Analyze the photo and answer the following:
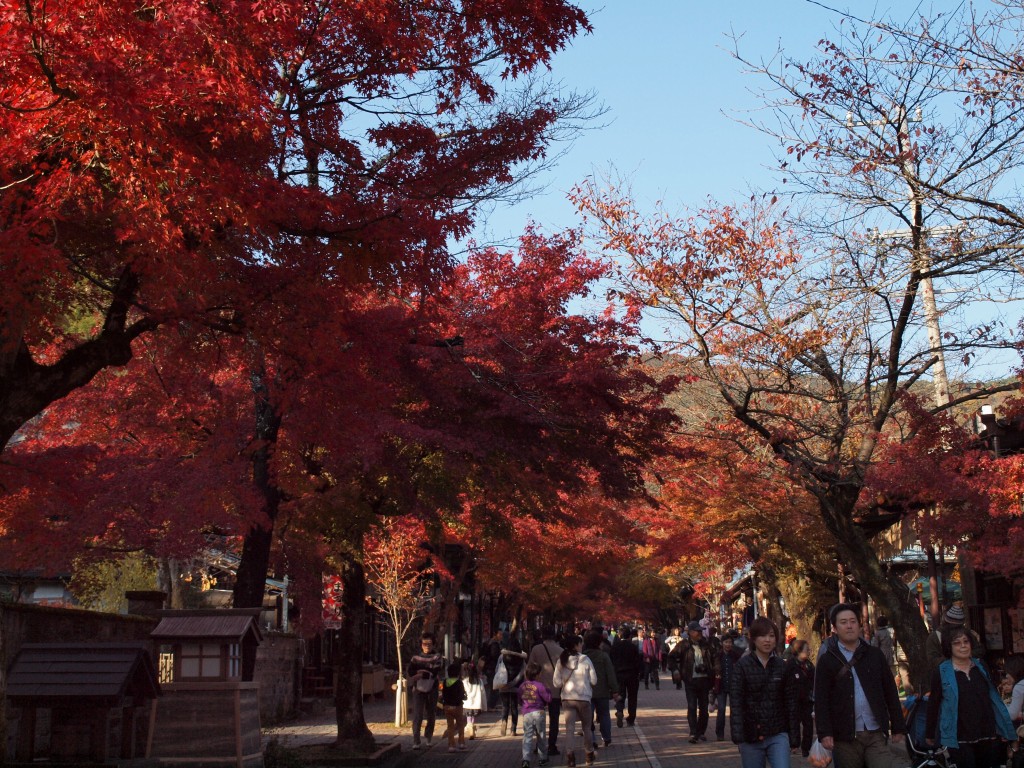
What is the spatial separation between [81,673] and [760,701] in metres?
7.09

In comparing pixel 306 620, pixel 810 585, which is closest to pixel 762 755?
pixel 306 620

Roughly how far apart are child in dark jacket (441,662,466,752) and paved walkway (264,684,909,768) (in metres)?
0.33

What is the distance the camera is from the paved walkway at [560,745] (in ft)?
53.6

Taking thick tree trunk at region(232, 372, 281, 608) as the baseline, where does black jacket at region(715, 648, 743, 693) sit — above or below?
below

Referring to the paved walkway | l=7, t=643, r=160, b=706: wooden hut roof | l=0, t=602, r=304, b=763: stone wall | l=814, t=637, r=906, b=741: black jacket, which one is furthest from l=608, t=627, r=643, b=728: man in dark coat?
l=814, t=637, r=906, b=741: black jacket

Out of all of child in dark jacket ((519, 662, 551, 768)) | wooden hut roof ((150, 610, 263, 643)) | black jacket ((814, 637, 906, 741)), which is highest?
wooden hut roof ((150, 610, 263, 643))

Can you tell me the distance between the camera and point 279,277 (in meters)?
10.0

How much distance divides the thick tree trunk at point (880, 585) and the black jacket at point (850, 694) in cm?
821

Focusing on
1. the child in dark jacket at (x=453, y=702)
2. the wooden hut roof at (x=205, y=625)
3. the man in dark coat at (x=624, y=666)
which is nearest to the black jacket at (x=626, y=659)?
the man in dark coat at (x=624, y=666)

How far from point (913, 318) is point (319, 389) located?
29.4 ft

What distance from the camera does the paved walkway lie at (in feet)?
53.6

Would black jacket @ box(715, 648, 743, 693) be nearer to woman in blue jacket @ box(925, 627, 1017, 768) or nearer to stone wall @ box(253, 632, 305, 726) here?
woman in blue jacket @ box(925, 627, 1017, 768)

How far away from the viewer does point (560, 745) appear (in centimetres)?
2034

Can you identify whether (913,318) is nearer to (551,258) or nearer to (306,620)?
(551,258)
